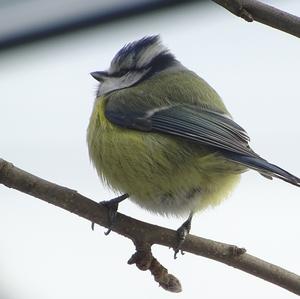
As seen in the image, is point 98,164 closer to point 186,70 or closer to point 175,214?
point 175,214

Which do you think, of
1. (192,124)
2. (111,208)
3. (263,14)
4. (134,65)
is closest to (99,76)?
(134,65)

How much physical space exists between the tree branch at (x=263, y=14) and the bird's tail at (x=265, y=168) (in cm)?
41

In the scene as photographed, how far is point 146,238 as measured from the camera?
1881mm

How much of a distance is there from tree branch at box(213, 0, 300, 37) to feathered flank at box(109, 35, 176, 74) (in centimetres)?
117

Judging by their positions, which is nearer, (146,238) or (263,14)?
(263,14)

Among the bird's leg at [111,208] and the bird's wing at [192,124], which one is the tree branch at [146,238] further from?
the bird's wing at [192,124]

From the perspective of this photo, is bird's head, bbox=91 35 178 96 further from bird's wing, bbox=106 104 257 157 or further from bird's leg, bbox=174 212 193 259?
bird's leg, bbox=174 212 193 259

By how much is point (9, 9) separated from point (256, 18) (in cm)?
244

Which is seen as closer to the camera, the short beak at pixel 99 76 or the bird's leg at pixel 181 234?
the bird's leg at pixel 181 234

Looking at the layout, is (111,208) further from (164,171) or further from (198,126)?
(198,126)

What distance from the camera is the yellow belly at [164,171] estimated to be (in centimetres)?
218

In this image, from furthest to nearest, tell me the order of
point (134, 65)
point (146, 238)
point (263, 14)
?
point (134, 65), point (146, 238), point (263, 14)

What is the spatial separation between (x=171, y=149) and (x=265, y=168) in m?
0.31

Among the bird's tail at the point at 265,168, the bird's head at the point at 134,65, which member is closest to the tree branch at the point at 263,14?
the bird's tail at the point at 265,168
